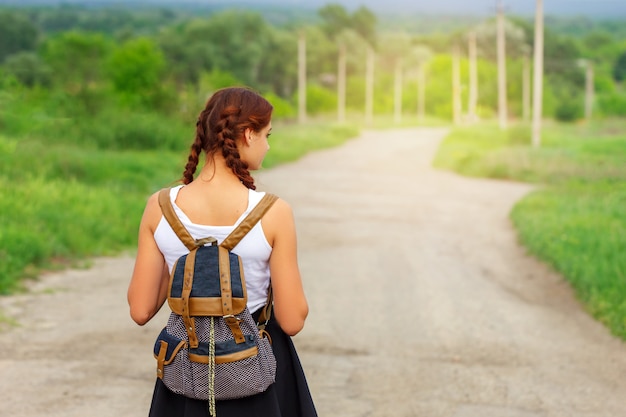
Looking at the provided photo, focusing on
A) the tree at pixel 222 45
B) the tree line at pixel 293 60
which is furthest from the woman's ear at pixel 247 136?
the tree at pixel 222 45

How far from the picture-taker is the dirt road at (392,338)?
18.9 ft

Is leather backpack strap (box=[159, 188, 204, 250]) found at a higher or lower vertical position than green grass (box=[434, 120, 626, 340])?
higher

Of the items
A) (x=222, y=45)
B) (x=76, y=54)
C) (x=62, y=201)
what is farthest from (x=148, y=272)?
(x=222, y=45)

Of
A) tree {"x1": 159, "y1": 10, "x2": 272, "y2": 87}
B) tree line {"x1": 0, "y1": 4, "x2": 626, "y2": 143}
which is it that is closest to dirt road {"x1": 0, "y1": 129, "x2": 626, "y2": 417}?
tree line {"x1": 0, "y1": 4, "x2": 626, "y2": 143}

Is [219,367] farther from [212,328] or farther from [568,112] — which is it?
[568,112]

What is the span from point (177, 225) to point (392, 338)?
193 inches

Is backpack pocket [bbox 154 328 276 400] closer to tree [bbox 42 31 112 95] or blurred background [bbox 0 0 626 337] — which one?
blurred background [bbox 0 0 626 337]

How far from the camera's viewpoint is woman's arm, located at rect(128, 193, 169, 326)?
287 centimetres

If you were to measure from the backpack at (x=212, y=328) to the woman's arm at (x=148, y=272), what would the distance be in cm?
5

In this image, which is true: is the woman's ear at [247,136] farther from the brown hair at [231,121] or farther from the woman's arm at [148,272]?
the woman's arm at [148,272]

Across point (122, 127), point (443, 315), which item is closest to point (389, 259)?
point (443, 315)

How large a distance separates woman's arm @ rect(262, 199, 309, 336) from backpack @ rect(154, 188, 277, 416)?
4 centimetres

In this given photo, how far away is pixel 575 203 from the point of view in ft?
49.8

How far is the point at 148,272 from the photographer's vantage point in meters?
2.92
